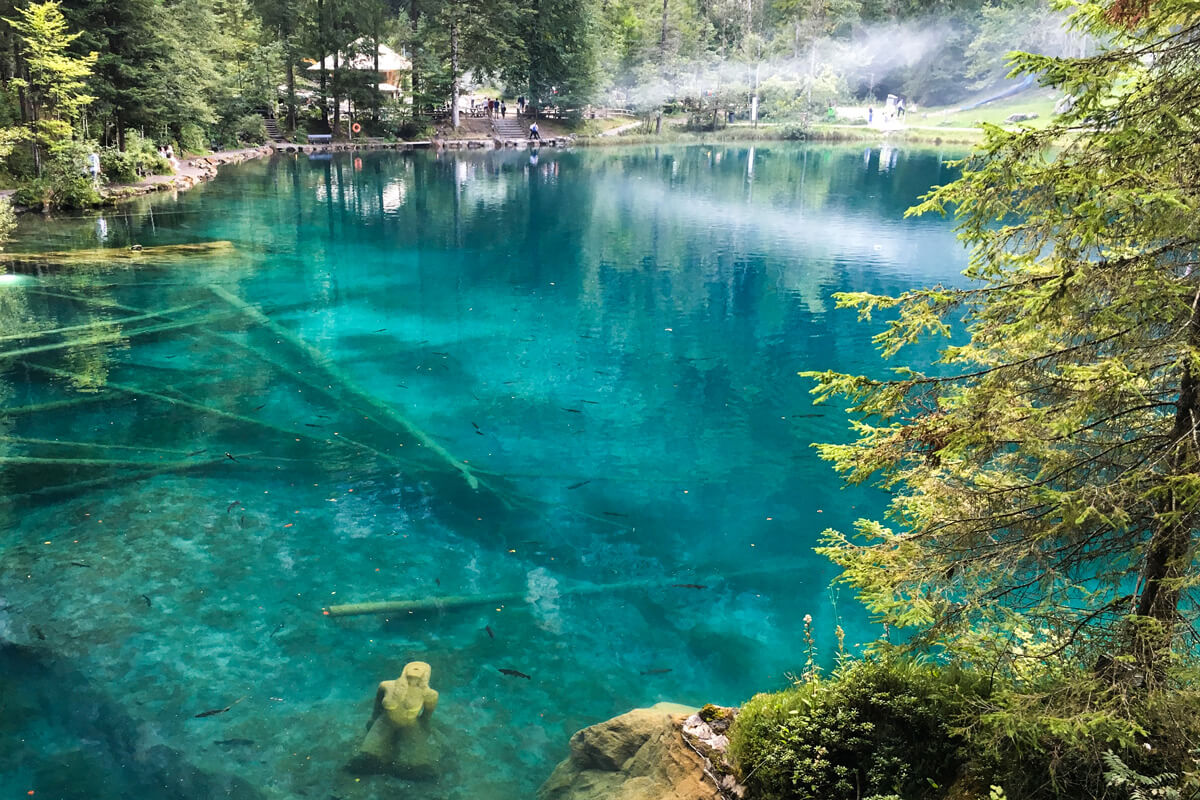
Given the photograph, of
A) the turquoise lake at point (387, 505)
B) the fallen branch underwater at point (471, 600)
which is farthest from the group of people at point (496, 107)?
the fallen branch underwater at point (471, 600)

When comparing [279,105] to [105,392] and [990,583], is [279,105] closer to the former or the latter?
[105,392]

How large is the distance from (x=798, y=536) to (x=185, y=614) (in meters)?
7.88

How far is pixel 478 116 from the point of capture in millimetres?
71938

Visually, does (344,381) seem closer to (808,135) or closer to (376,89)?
(376,89)

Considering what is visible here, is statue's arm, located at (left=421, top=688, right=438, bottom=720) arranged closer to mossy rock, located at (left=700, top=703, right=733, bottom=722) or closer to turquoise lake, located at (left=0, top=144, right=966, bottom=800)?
turquoise lake, located at (left=0, top=144, right=966, bottom=800)

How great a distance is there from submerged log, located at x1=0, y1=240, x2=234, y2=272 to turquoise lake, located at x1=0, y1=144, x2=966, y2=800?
0.25 m

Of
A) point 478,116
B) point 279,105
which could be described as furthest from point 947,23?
point 279,105

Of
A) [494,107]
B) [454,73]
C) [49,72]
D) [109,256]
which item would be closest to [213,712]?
[109,256]

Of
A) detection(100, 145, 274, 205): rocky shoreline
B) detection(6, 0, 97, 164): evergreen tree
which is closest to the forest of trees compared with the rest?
detection(6, 0, 97, 164): evergreen tree

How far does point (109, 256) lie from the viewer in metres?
24.9

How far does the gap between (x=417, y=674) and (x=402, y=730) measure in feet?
1.81

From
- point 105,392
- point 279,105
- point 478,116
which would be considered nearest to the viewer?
point 105,392

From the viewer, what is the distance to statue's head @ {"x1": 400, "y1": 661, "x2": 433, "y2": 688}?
7.76 m

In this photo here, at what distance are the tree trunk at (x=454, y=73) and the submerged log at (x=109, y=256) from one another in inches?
1674
